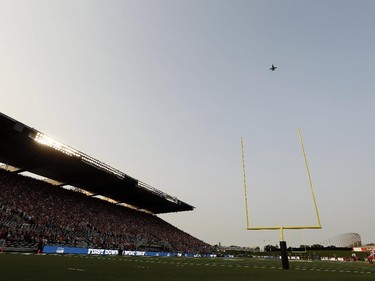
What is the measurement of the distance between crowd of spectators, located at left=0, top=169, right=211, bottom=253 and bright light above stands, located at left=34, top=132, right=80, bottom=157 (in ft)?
21.4

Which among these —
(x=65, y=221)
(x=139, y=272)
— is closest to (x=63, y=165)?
(x=65, y=221)

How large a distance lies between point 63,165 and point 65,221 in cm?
600

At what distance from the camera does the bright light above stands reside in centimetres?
2564

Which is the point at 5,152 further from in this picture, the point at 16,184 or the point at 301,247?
the point at 301,247

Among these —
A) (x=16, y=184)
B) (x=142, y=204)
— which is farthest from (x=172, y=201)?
(x=16, y=184)

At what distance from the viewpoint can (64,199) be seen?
3628 centimetres

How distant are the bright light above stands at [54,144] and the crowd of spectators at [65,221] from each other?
21.4 ft

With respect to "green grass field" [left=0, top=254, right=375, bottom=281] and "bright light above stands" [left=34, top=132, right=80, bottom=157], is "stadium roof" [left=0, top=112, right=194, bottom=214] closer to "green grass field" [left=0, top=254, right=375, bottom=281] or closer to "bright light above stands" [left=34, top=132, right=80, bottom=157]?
"bright light above stands" [left=34, top=132, right=80, bottom=157]

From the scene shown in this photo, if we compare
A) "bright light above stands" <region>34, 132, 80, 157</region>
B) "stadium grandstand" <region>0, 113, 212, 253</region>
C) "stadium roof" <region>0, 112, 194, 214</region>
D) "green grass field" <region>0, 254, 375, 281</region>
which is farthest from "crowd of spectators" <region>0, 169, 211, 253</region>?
"green grass field" <region>0, 254, 375, 281</region>

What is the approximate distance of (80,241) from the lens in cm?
2877

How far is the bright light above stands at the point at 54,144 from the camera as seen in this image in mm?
25641

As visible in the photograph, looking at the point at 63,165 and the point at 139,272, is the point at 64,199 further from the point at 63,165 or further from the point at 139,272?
the point at 139,272

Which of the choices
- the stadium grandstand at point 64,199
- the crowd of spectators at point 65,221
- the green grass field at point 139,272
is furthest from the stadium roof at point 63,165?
the green grass field at point 139,272

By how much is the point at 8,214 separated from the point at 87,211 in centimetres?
1343
